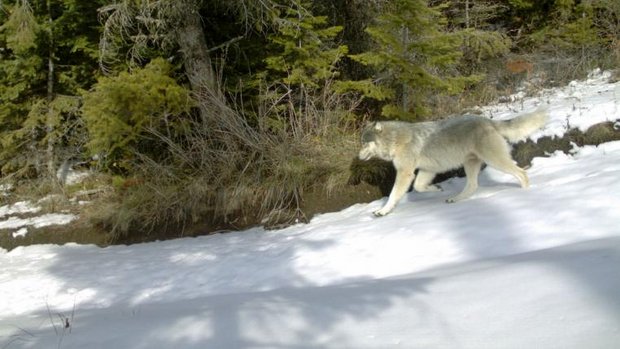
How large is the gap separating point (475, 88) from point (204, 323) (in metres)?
12.1

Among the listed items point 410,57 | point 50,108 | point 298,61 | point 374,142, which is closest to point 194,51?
point 298,61

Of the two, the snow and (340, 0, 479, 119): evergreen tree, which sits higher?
(340, 0, 479, 119): evergreen tree

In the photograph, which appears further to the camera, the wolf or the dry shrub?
the dry shrub

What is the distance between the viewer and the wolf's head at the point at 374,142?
23.8 feet

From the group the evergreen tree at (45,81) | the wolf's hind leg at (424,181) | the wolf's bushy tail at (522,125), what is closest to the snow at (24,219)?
the evergreen tree at (45,81)

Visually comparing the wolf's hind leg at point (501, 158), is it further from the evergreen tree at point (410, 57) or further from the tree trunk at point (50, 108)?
the tree trunk at point (50, 108)

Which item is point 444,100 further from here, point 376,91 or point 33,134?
point 33,134

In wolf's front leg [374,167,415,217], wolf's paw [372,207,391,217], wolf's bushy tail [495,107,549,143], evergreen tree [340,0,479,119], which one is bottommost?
wolf's paw [372,207,391,217]

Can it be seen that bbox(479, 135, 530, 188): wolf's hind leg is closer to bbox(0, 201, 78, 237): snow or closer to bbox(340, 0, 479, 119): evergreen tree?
bbox(340, 0, 479, 119): evergreen tree

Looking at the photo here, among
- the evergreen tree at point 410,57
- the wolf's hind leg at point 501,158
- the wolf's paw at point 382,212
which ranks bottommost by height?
the wolf's paw at point 382,212

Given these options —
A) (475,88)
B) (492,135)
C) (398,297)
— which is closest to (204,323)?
(398,297)

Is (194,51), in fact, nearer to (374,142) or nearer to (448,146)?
(374,142)

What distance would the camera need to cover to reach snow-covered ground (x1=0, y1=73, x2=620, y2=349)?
9.56ft

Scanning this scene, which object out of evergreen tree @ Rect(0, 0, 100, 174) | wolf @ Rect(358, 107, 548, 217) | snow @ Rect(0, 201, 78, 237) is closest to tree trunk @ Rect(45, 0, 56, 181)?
evergreen tree @ Rect(0, 0, 100, 174)
